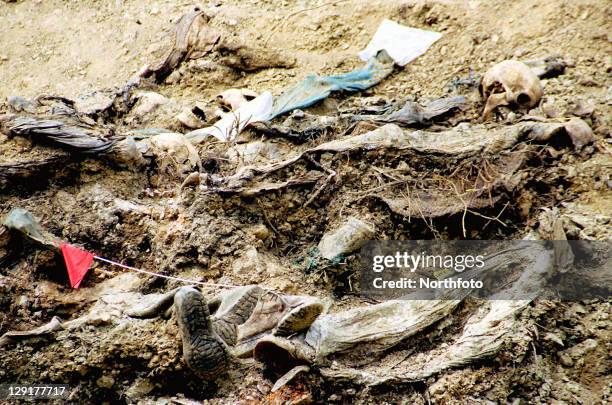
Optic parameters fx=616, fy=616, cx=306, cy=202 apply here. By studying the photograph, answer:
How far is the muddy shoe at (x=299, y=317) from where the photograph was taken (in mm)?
2623

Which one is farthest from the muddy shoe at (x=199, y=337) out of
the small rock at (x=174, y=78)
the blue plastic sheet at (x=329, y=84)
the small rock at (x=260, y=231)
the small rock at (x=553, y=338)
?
the small rock at (x=174, y=78)

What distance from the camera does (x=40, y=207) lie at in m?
3.41

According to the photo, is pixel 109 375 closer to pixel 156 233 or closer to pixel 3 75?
pixel 156 233

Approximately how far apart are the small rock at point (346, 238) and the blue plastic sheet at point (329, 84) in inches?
50.6

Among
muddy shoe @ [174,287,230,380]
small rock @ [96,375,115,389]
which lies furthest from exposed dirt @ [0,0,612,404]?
muddy shoe @ [174,287,230,380]

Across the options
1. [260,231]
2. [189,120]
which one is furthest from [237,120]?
[260,231]

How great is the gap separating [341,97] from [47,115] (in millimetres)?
2084

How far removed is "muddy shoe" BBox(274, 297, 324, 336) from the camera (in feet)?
8.61

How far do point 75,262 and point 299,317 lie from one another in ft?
4.28

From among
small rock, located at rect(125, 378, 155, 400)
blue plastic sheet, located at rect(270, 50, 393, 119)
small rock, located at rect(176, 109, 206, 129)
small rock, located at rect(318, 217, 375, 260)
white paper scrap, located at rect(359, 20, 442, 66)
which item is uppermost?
white paper scrap, located at rect(359, 20, 442, 66)

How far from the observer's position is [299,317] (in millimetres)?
2637

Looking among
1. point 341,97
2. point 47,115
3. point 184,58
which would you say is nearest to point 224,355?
point 47,115

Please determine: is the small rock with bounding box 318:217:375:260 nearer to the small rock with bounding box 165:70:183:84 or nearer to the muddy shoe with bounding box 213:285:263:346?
the muddy shoe with bounding box 213:285:263:346

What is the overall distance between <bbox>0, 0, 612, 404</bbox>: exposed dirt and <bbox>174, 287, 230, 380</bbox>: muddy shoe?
0.47 feet
